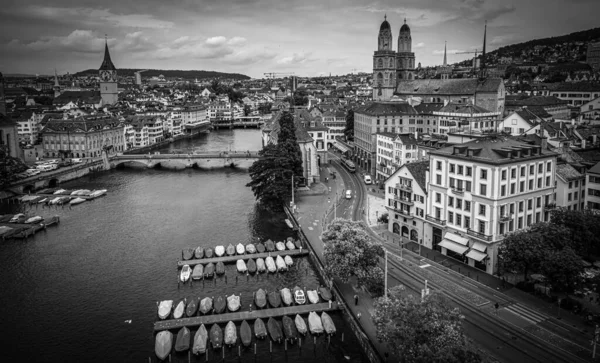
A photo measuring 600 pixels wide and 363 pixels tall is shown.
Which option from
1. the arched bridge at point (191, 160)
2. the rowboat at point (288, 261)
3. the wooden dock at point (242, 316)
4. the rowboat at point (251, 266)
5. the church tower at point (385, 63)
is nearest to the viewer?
the wooden dock at point (242, 316)

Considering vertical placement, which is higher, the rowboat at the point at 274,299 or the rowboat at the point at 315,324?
the rowboat at the point at 274,299

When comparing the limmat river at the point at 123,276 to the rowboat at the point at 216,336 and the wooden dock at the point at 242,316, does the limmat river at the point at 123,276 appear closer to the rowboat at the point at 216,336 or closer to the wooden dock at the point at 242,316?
the rowboat at the point at 216,336

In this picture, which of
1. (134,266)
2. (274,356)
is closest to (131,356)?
(274,356)

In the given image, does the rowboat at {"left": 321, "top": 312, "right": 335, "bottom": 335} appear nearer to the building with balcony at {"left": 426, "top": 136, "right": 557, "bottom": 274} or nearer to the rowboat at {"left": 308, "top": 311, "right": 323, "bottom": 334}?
the rowboat at {"left": 308, "top": 311, "right": 323, "bottom": 334}

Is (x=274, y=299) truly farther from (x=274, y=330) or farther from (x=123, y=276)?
(x=123, y=276)

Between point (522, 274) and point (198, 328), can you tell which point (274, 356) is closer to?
point (198, 328)

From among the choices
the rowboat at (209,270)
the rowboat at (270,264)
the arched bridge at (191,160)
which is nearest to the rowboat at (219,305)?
the rowboat at (209,270)

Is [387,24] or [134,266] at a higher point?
[387,24]
